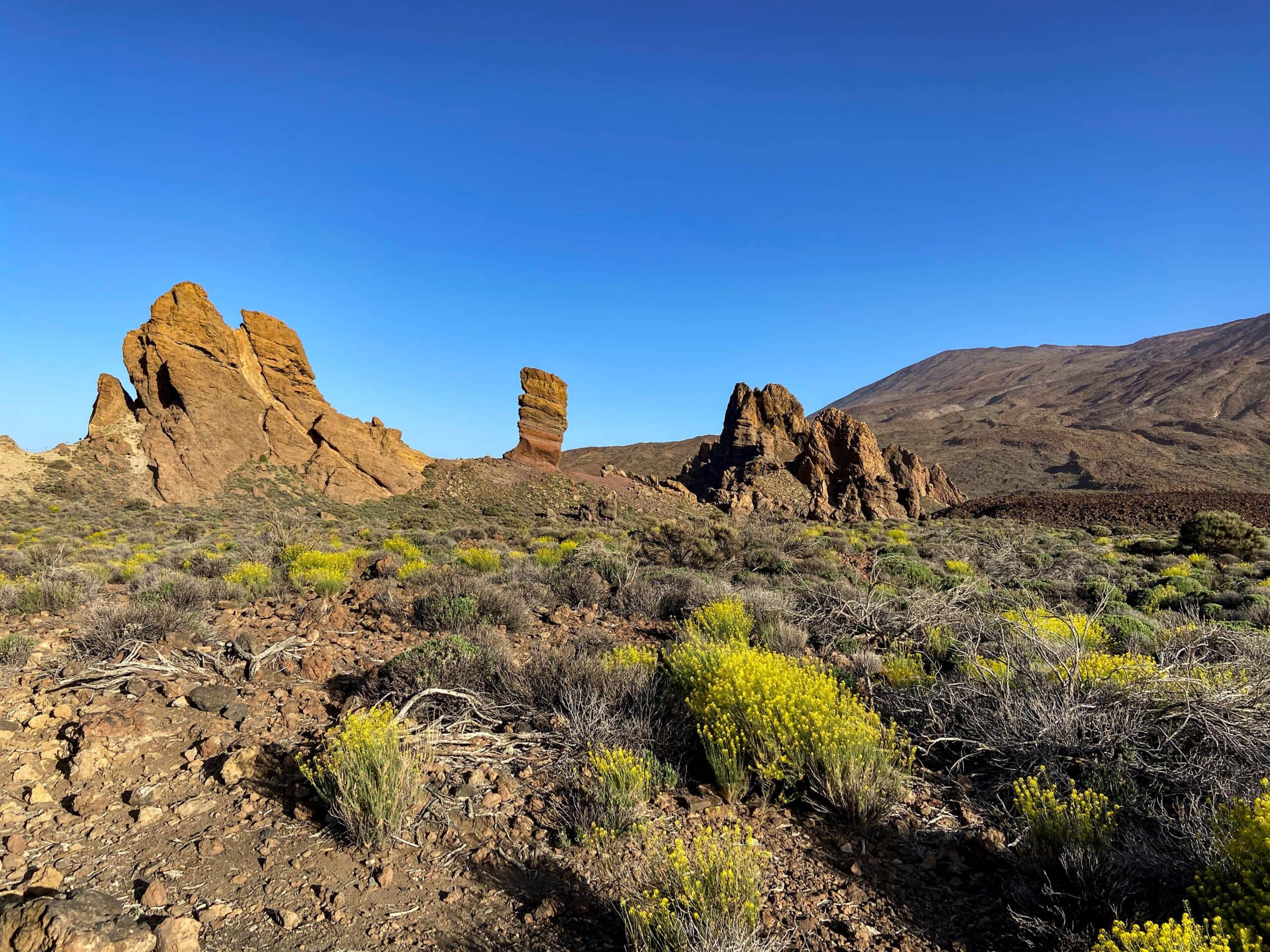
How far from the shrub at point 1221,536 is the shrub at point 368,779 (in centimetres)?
2131

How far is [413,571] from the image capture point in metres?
8.82

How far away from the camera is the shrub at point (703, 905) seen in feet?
7.07

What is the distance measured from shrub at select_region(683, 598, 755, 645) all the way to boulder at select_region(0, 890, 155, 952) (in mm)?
4076

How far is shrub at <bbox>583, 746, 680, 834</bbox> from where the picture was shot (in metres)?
3.07

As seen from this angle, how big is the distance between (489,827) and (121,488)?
3262 centimetres

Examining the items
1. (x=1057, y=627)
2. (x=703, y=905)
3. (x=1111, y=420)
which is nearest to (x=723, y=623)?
(x=1057, y=627)

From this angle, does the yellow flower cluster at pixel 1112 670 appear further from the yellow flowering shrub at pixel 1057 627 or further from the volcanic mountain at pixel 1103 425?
the volcanic mountain at pixel 1103 425

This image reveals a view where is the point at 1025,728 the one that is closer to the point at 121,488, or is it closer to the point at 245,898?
the point at 245,898

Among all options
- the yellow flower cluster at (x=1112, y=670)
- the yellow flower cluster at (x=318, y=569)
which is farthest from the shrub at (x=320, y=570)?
the yellow flower cluster at (x=1112, y=670)

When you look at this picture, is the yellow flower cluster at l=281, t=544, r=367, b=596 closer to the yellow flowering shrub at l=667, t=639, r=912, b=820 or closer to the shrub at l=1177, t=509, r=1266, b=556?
the yellow flowering shrub at l=667, t=639, r=912, b=820

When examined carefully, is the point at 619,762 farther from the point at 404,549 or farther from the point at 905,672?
the point at 404,549

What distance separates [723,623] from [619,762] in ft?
9.52

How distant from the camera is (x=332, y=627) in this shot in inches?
246

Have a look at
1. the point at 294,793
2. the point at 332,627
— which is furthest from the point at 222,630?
the point at 294,793
